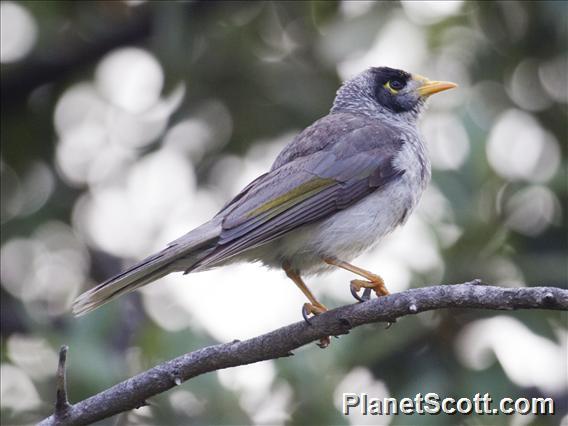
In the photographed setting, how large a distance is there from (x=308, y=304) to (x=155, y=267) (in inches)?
34.3

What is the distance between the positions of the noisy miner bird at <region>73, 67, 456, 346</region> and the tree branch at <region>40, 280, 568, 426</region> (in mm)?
370

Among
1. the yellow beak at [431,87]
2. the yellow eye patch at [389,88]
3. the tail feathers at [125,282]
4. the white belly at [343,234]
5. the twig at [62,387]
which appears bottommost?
the twig at [62,387]

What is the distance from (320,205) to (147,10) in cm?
436

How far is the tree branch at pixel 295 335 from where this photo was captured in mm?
4906

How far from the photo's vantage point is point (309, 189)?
668 centimetres

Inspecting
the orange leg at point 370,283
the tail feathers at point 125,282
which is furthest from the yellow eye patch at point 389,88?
the tail feathers at point 125,282

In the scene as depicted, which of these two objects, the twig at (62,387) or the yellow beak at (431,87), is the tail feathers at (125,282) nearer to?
the twig at (62,387)

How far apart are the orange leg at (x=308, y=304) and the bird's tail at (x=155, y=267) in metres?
0.62

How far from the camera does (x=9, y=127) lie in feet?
33.9

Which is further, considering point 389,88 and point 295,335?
point 389,88

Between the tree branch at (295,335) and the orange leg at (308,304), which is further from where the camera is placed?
the orange leg at (308,304)

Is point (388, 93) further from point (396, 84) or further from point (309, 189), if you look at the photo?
point (309, 189)

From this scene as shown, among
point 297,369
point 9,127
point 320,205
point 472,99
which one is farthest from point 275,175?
point 9,127

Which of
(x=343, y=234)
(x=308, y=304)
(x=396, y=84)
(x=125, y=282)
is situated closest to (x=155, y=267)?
(x=125, y=282)
